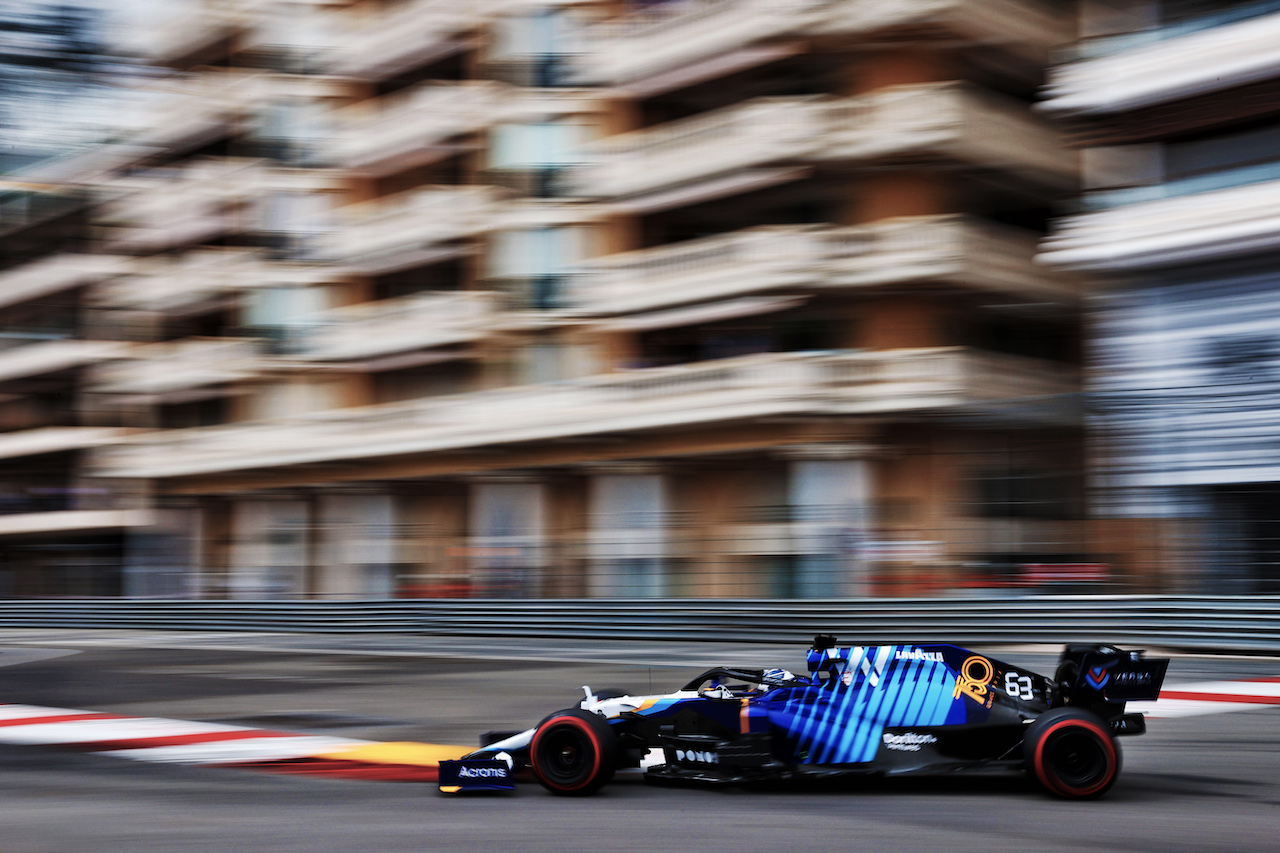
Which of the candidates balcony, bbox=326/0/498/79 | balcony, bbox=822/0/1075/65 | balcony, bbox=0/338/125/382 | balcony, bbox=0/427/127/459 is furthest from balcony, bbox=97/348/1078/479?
balcony, bbox=0/338/125/382

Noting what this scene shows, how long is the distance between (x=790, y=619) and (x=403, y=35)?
1809cm

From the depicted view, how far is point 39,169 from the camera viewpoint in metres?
47.8

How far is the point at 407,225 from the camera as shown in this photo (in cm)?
3052

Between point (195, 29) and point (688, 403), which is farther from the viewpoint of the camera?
point (195, 29)

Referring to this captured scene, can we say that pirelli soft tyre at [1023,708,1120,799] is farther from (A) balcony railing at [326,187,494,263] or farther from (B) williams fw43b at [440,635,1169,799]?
(A) balcony railing at [326,187,494,263]

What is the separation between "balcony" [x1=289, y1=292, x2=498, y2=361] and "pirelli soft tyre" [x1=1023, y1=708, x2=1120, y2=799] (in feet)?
73.1

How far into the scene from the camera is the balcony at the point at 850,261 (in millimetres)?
21922

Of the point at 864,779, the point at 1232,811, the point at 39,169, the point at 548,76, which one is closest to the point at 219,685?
the point at 864,779

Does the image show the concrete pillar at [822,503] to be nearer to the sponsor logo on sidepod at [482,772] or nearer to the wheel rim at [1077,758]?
the sponsor logo on sidepod at [482,772]

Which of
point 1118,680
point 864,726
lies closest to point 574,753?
point 864,726

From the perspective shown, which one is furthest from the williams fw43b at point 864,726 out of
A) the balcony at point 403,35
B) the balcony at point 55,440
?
the balcony at point 55,440

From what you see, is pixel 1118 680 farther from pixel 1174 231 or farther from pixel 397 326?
pixel 397 326

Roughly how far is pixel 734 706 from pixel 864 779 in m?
0.75

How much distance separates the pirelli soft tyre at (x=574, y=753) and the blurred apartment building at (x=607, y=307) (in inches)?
407
